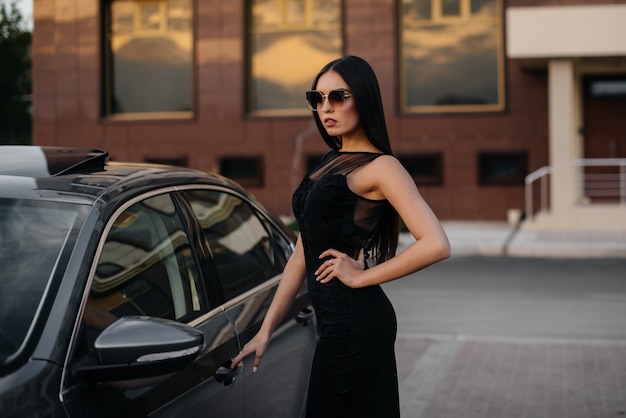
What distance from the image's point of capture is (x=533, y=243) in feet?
61.4

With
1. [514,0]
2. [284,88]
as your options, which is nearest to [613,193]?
[514,0]

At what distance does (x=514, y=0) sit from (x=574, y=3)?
1.39 meters

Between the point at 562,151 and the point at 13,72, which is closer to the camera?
the point at 562,151

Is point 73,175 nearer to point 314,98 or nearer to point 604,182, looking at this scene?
point 314,98

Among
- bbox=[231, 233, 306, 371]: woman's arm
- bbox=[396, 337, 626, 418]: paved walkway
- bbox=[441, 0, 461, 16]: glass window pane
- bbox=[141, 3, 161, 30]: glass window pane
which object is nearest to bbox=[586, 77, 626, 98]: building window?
bbox=[441, 0, 461, 16]: glass window pane

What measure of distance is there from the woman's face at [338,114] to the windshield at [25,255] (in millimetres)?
819

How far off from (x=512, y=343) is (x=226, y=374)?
602 centimetres

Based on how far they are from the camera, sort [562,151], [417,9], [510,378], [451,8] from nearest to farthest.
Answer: [510,378] → [562,151] → [451,8] → [417,9]

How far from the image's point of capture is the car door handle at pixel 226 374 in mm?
3381

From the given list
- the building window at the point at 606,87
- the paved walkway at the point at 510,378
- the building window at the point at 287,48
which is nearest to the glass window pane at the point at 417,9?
the building window at the point at 287,48

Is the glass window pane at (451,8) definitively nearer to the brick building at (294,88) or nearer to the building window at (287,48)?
the brick building at (294,88)

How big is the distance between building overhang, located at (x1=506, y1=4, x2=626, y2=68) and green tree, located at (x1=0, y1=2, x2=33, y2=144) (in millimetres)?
31291

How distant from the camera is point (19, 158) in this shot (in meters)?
3.58

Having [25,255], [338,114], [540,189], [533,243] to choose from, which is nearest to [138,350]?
[25,255]
